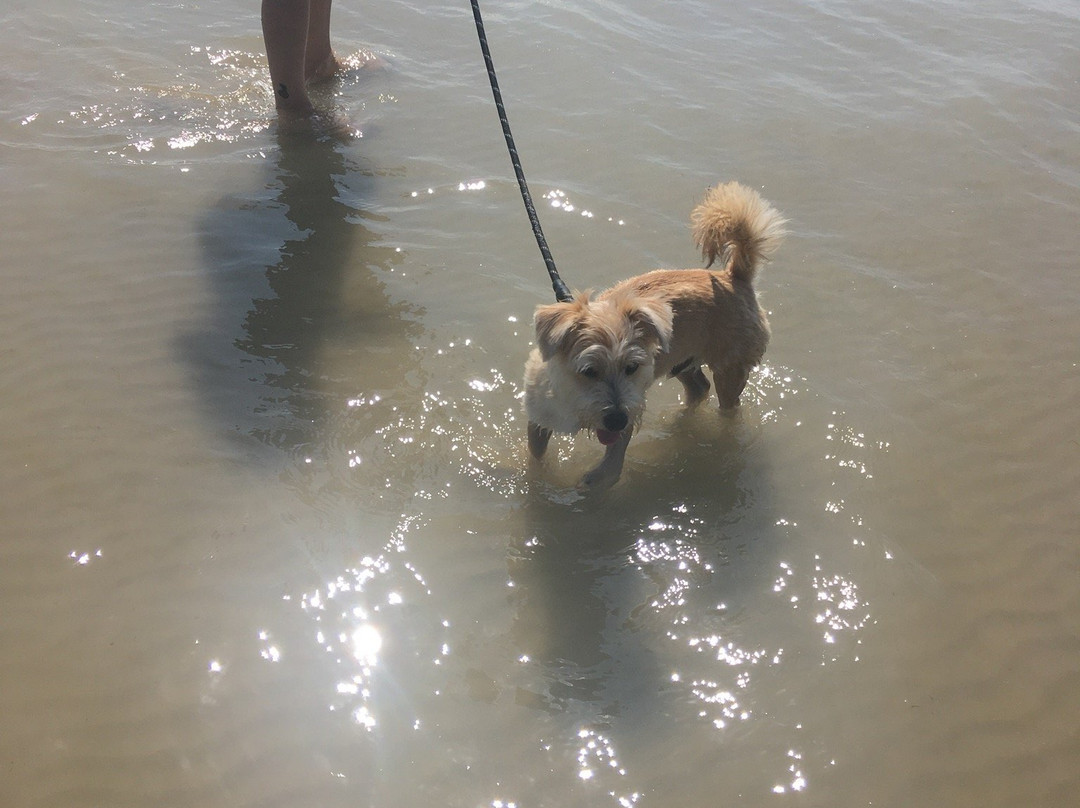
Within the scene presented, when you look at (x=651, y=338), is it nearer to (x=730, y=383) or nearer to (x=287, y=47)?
(x=730, y=383)

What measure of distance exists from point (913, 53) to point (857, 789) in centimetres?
851

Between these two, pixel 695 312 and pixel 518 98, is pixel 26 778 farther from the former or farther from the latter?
pixel 518 98

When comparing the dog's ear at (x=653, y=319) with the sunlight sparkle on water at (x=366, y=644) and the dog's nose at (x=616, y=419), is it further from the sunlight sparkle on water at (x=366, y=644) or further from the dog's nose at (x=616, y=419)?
the sunlight sparkle on water at (x=366, y=644)

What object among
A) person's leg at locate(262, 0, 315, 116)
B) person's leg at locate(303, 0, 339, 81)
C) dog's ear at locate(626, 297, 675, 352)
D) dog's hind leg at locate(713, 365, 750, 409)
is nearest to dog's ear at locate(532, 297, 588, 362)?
dog's ear at locate(626, 297, 675, 352)

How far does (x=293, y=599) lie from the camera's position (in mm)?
3428

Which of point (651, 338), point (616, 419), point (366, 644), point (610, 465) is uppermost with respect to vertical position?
point (651, 338)

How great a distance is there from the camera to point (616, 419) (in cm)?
368

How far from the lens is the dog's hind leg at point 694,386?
4742mm

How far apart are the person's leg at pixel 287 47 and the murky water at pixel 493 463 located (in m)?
0.32

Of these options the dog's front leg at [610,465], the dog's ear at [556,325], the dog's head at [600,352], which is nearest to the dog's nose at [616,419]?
the dog's head at [600,352]

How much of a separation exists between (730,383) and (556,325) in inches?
54.0

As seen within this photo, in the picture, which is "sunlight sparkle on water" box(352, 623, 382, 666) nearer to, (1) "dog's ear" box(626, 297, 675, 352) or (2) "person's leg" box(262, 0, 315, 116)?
(1) "dog's ear" box(626, 297, 675, 352)

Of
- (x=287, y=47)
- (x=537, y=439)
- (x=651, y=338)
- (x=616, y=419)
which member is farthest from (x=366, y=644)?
(x=287, y=47)

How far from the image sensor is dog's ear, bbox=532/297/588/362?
364 centimetres
